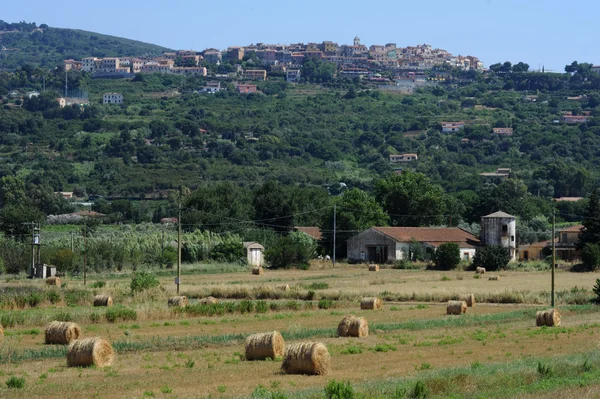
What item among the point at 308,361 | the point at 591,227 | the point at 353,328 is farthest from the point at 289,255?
the point at 308,361

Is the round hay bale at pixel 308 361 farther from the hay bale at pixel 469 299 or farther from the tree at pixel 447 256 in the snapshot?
the tree at pixel 447 256

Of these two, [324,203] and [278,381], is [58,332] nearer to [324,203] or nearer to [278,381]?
[278,381]

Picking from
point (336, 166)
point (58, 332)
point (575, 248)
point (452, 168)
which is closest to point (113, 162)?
point (336, 166)

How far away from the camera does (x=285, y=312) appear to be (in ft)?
142

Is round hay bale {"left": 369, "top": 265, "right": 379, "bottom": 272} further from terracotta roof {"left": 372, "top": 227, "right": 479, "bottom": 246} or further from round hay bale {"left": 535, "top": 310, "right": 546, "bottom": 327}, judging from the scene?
round hay bale {"left": 535, "top": 310, "right": 546, "bottom": 327}

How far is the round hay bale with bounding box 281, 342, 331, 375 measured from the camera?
24406 mm

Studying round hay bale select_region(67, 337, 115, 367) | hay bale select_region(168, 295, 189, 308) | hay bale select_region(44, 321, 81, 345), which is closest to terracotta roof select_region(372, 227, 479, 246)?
hay bale select_region(168, 295, 189, 308)

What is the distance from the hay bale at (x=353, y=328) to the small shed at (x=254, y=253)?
2006 inches

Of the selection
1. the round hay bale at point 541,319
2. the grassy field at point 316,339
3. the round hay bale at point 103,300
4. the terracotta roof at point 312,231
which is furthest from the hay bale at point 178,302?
the terracotta roof at point 312,231

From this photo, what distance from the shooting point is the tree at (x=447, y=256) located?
251 feet

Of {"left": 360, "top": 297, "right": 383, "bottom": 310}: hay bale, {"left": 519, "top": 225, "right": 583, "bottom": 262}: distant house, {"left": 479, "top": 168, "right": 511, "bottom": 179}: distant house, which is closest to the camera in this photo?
{"left": 360, "top": 297, "right": 383, "bottom": 310}: hay bale

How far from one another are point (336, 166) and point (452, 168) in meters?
20.7

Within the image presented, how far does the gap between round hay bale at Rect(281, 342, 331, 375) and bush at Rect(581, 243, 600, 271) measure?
168ft

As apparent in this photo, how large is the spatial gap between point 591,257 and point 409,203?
3169cm
